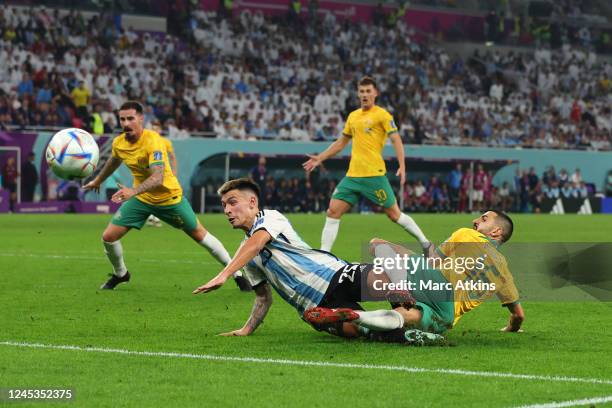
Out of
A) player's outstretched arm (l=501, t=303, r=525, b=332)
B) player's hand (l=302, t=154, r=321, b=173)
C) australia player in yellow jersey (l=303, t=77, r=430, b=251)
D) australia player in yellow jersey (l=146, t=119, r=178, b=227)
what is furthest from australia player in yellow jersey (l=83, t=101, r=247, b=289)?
player's outstretched arm (l=501, t=303, r=525, b=332)

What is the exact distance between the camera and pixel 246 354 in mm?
7652

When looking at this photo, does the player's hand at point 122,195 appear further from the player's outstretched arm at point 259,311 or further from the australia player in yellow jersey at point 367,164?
the australia player in yellow jersey at point 367,164

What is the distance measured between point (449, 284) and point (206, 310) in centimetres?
327

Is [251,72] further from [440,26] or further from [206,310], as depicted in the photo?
[206,310]

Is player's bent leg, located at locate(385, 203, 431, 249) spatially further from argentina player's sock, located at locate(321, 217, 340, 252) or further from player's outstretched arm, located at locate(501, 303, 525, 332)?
player's outstretched arm, located at locate(501, 303, 525, 332)

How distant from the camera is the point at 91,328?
30.2ft

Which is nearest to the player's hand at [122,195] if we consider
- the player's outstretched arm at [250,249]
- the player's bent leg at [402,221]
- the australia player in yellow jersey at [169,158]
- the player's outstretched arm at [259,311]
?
the australia player in yellow jersey at [169,158]

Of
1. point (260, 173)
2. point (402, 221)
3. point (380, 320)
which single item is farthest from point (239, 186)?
point (260, 173)

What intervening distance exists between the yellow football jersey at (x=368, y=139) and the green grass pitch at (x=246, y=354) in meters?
2.96

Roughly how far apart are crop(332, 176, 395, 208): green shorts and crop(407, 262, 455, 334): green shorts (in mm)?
A: 7203

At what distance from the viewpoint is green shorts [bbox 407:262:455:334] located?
819 cm

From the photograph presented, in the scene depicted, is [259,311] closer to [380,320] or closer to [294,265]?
[294,265]

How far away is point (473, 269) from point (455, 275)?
0.15 m

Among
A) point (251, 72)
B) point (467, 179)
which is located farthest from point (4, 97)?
point (467, 179)
